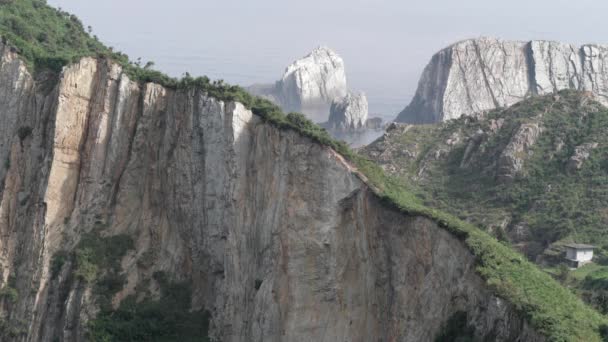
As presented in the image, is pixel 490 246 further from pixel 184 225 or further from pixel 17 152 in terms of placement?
pixel 17 152

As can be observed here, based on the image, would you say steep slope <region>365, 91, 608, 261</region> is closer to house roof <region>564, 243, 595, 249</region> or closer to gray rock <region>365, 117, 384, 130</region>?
house roof <region>564, 243, 595, 249</region>

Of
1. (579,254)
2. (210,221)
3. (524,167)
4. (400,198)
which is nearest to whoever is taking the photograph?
(400,198)

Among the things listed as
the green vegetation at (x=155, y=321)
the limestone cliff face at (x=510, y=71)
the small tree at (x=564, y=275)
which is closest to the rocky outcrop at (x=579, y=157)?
the small tree at (x=564, y=275)

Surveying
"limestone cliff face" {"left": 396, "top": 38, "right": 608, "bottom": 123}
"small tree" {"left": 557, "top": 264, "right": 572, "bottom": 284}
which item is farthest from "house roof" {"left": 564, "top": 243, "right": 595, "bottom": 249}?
"limestone cliff face" {"left": 396, "top": 38, "right": 608, "bottom": 123}

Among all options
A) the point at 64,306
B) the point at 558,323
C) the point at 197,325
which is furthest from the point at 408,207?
the point at 64,306

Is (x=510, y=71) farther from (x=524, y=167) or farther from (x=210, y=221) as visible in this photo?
(x=210, y=221)

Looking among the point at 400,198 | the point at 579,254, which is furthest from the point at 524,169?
the point at 400,198

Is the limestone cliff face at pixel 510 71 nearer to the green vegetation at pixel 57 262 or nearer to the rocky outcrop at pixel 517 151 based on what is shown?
the rocky outcrop at pixel 517 151
